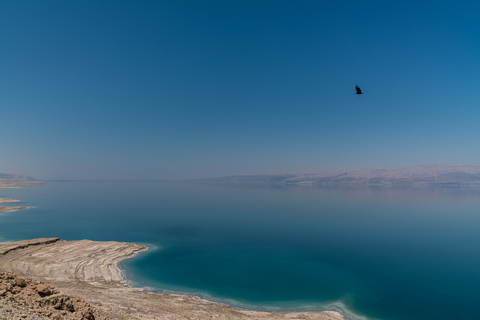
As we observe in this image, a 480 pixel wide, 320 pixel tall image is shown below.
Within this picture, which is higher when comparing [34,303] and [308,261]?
[34,303]

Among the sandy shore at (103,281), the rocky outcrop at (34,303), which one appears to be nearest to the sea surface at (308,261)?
the sandy shore at (103,281)

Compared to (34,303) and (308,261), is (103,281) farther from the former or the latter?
(308,261)

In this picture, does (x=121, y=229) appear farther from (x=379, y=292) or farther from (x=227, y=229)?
(x=379, y=292)

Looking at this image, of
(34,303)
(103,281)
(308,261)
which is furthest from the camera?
(308,261)

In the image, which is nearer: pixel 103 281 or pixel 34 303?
pixel 34 303

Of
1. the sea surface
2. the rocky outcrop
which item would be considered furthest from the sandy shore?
the rocky outcrop

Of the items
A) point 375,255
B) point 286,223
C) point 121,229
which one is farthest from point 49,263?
point 286,223

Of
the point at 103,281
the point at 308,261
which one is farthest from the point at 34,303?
the point at 308,261

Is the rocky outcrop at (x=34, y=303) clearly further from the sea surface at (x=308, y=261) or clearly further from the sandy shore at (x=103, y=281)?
the sea surface at (x=308, y=261)
